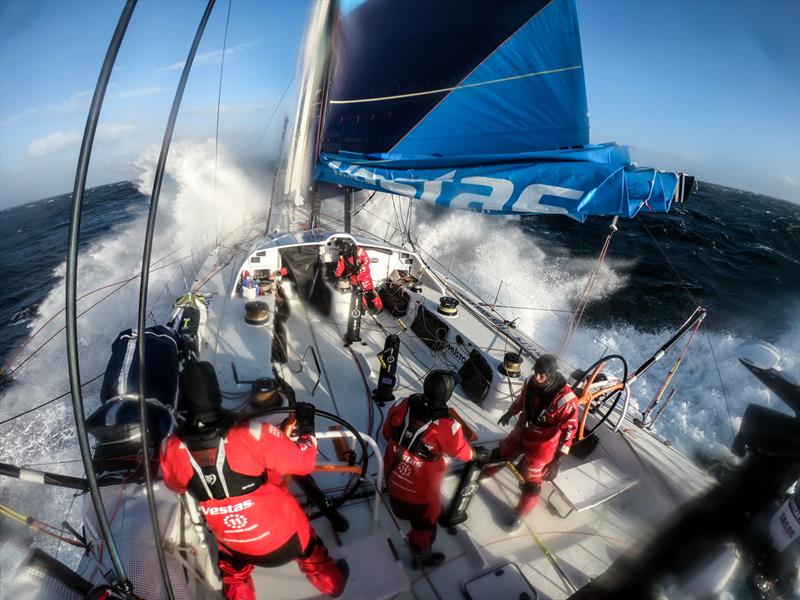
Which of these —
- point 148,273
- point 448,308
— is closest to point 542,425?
point 448,308

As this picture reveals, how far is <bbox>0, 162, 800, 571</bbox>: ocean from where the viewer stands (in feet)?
21.5

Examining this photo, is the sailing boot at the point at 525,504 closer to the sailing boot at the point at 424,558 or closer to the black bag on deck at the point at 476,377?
the sailing boot at the point at 424,558

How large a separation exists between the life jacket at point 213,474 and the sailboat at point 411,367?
34 cm

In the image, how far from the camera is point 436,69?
3.89 meters

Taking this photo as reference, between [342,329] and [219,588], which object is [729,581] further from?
[342,329]

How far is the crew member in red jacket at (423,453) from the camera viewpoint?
2.16m

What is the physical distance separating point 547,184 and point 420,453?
6.46ft

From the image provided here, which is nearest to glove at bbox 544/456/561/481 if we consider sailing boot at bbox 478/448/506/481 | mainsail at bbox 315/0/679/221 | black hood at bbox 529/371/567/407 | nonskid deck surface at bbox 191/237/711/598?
A: nonskid deck surface at bbox 191/237/711/598

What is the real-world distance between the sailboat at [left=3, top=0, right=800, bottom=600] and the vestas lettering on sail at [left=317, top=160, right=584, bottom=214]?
1cm

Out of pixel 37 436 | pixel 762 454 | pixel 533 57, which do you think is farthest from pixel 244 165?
pixel 762 454

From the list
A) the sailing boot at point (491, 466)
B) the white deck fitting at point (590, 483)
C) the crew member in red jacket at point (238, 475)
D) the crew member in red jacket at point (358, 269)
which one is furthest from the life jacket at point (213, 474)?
the crew member in red jacket at point (358, 269)

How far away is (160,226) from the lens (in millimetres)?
13141

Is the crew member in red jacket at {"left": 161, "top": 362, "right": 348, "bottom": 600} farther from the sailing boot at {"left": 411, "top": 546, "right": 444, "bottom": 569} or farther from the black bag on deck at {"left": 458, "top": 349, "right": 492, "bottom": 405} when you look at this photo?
the black bag on deck at {"left": 458, "top": 349, "right": 492, "bottom": 405}

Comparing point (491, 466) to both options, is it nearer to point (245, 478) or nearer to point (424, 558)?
→ point (424, 558)
